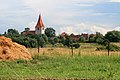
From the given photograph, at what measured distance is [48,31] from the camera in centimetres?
10938

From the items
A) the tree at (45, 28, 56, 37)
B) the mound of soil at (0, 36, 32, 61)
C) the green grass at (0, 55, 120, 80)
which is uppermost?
the tree at (45, 28, 56, 37)

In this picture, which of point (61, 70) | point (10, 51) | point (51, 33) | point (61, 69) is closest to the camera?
point (61, 70)

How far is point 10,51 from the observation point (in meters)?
27.8

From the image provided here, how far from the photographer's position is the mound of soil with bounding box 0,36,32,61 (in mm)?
26759

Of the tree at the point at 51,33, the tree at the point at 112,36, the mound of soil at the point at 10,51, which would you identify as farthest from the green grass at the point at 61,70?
the tree at the point at 51,33

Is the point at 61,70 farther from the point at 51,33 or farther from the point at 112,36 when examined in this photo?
the point at 51,33

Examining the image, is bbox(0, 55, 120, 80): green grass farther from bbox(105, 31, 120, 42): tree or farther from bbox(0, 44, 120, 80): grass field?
bbox(105, 31, 120, 42): tree

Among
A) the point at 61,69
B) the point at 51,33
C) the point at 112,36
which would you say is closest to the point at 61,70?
the point at 61,69

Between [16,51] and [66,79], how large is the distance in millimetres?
14417

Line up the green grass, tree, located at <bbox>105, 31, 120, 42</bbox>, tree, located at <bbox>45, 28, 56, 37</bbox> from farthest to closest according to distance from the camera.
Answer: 1. tree, located at <bbox>45, 28, 56, 37</bbox>
2. tree, located at <bbox>105, 31, 120, 42</bbox>
3. the green grass

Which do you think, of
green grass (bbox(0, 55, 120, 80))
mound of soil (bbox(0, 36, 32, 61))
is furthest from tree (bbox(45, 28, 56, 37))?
green grass (bbox(0, 55, 120, 80))

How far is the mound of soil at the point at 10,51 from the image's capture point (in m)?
26.8

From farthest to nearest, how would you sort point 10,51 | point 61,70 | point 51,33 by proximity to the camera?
point 51,33 → point 10,51 → point 61,70

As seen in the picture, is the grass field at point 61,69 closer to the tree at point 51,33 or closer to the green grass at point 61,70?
the green grass at point 61,70
